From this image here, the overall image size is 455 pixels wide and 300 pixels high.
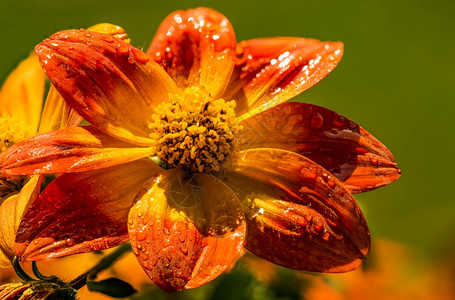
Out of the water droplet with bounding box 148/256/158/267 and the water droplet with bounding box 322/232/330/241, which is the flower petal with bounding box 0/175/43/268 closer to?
the water droplet with bounding box 148/256/158/267

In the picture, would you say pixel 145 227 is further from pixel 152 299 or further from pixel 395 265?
pixel 395 265

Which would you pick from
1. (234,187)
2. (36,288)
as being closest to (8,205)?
(36,288)

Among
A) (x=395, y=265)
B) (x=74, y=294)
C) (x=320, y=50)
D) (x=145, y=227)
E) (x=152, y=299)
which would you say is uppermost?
(x=320, y=50)

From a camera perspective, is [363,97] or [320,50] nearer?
[320,50]

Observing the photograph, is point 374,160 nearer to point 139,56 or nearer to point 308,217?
point 308,217

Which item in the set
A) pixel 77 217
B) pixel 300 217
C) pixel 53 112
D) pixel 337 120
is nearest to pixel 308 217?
pixel 300 217

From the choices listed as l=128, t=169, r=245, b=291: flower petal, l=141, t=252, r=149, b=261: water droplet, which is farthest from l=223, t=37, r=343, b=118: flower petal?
l=141, t=252, r=149, b=261: water droplet

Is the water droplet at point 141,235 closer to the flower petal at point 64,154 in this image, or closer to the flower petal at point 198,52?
the flower petal at point 64,154

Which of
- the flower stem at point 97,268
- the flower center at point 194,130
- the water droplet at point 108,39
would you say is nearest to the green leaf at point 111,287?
the flower stem at point 97,268
